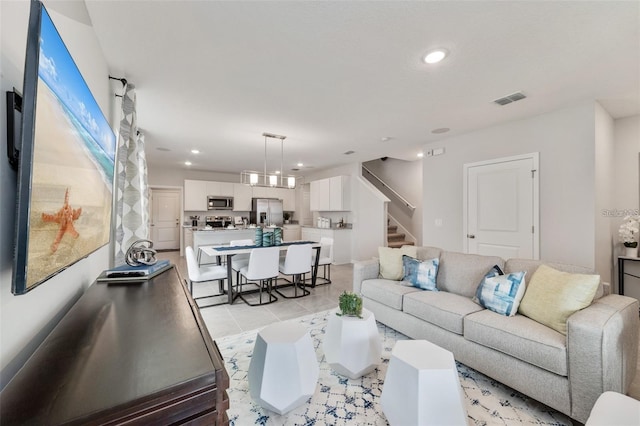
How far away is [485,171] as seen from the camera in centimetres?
399

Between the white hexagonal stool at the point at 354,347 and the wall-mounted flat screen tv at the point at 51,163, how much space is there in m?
1.71

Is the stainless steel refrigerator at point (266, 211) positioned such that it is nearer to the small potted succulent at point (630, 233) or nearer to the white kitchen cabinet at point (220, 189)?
the white kitchen cabinet at point (220, 189)

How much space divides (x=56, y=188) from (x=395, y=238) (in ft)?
23.6

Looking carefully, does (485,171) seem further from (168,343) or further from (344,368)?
(168,343)

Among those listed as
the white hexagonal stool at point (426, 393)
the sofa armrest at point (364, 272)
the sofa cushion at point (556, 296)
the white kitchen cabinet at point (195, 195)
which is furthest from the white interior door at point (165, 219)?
the sofa cushion at point (556, 296)

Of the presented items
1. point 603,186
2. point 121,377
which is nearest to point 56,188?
point 121,377

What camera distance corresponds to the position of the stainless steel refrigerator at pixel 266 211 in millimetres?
8117

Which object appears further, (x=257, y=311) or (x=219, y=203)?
(x=219, y=203)

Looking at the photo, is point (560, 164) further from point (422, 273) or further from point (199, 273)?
point (199, 273)

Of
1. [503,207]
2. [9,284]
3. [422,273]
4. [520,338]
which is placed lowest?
[520,338]

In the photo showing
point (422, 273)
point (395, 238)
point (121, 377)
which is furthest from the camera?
point (395, 238)

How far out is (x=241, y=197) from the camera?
820 centimetres

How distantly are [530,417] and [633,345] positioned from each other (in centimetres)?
81

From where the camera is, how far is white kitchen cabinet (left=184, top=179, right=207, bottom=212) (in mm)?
7445
